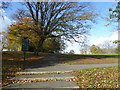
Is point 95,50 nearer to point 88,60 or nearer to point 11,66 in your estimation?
point 88,60

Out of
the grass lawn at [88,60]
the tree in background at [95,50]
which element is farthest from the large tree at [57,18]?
the tree in background at [95,50]

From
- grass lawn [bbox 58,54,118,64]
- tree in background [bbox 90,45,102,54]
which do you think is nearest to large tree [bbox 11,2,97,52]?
grass lawn [bbox 58,54,118,64]

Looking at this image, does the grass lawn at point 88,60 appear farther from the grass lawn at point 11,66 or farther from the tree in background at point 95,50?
the tree in background at point 95,50

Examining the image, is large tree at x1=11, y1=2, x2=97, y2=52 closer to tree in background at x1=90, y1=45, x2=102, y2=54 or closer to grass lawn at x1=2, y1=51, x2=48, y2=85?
grass lawn at x1=2, y1=51, x2=48, y2=85

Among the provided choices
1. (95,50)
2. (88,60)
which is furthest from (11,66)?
(95,50)

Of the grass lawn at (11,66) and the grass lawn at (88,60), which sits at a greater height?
the grass lawn at (11,66)

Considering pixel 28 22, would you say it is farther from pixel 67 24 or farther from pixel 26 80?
pixel 26 80

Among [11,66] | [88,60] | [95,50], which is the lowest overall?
[95,50]

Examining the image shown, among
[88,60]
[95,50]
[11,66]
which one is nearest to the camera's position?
[11,66]

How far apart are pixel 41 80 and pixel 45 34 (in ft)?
33.2

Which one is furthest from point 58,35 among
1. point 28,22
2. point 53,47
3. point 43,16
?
point 53,47

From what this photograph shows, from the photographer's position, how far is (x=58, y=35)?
49.5ft

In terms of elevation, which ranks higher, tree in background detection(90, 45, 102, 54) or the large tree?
the large tree

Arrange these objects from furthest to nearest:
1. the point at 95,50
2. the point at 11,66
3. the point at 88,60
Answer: the point at 95,50, the point at 88,60, the point at 11,66
